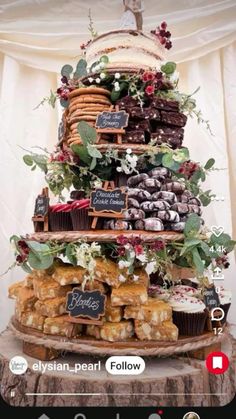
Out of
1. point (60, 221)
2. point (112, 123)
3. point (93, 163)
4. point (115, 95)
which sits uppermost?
point (115, 95)

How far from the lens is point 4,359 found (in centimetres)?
85

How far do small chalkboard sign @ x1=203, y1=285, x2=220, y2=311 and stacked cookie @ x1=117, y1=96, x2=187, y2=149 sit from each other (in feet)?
1.33

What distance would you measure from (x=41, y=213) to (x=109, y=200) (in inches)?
8.4

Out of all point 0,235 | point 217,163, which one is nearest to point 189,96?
point 217,163

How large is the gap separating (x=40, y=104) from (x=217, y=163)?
556 mm

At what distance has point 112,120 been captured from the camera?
3.20 feet

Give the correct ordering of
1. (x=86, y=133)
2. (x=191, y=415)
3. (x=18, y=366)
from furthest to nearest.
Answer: (x=86, y=133) → (x=18, y=366) → (x=191, y=415)

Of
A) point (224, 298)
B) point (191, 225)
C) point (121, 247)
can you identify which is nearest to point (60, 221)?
point (121, 247)

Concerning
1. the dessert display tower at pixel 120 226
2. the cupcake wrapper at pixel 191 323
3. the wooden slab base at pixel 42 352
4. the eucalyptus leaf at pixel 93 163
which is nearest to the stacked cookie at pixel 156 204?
the dessert display tower at pixel 120 226

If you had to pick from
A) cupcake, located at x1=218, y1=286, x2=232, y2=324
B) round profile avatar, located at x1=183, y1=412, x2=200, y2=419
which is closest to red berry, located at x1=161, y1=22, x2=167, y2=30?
cupcake, located at x1=218, y1=286, x2=232, y2=324

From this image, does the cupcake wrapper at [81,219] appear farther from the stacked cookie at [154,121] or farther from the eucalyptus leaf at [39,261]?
the stacked cookie at [154,121]

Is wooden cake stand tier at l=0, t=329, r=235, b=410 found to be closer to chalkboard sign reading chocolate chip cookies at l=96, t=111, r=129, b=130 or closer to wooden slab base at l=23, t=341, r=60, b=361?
wooden slab base at l=23, t=341, r=60, b=361

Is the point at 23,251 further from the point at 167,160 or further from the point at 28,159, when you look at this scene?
the point at 167,160

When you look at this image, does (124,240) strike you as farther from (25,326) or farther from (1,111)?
(1,111)
